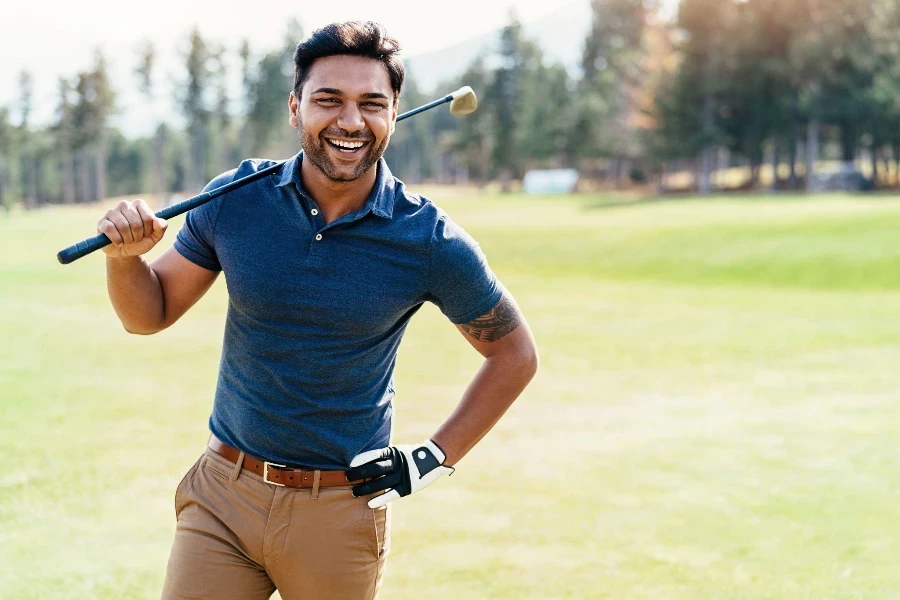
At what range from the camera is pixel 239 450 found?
10.8ft

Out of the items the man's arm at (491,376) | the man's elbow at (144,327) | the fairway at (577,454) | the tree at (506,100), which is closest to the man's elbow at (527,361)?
the man's arm at (491,376)

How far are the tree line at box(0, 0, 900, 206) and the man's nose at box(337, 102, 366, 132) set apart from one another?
62.3m

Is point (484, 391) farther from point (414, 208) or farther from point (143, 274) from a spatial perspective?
point (143, 274)

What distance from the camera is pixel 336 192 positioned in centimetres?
326

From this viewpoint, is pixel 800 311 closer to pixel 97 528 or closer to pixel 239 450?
pixel 97 528

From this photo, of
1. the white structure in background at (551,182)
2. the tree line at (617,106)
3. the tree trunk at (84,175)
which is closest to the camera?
the tree line at (617,106)

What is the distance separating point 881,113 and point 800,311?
1855 inches

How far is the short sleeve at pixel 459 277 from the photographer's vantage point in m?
3.21

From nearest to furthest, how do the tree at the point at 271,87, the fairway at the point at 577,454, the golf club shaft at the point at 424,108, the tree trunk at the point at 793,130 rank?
the golf club shaft at the point at 424,108
the fairway at the point at 577,454
the tree trunk at the point at 793,130
the tree at the point at 271,87

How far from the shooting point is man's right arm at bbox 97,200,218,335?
118 inches

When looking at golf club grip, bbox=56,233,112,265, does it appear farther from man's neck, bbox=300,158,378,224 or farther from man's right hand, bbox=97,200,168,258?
man's neck, bbox=300,158,378,224

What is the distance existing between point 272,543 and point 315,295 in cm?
74

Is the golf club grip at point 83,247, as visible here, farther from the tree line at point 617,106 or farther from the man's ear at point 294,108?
the tree line at point 617,106

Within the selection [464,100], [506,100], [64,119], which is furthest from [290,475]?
[506,100]
